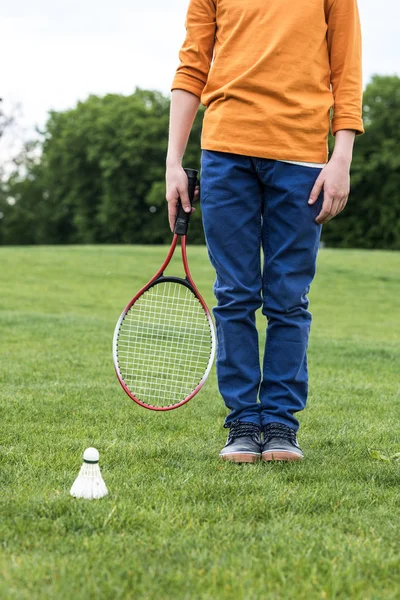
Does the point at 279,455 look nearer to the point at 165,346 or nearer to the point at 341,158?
the point at 341,158

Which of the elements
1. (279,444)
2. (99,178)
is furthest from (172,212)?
(99,178)

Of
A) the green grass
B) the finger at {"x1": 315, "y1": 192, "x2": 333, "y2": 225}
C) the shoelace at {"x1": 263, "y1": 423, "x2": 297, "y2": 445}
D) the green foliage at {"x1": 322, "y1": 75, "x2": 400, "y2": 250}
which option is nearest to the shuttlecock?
the green grass

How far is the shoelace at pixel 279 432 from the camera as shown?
3.38m

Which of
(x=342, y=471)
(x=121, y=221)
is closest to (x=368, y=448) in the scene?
(x=342, y=471)

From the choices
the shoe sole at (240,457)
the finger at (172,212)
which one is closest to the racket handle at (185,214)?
the finger at (172,212)

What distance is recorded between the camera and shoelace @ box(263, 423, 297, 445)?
11.1 feet

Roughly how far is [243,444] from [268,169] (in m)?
1.18

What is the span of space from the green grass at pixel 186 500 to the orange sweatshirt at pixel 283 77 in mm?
1366

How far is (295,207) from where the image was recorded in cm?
337

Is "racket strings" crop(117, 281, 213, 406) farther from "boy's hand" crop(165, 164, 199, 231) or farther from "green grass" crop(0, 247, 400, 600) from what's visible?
"boy's hand" crop(165, 164, 199, 231)

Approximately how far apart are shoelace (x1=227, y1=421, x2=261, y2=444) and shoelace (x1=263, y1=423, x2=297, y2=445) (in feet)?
0.15

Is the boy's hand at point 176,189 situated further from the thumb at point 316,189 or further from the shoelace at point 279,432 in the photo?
the shoelace at point 279,432

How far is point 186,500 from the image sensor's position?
8.87ft

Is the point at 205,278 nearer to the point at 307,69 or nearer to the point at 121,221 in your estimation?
the point at 307,69
